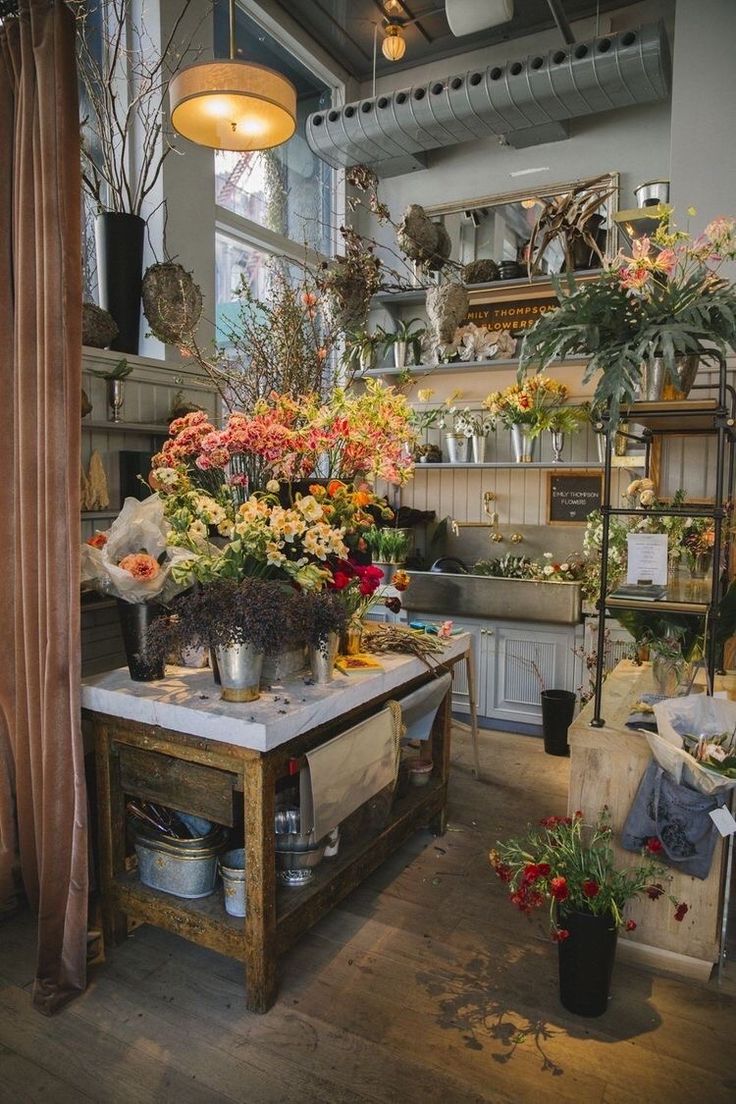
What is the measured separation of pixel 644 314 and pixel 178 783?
1.97 metres

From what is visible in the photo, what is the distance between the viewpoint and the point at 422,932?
2.56 m

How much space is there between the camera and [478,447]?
488 centimetres

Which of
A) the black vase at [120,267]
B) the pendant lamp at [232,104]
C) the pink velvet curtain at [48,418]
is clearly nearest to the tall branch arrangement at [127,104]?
the black vase at [120,267]

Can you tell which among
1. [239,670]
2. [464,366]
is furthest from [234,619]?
[464,366]

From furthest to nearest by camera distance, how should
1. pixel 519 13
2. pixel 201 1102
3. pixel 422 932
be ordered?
pixel 519 13
pixel 422 932
pixel 201 1102

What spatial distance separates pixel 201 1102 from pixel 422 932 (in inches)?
37.2

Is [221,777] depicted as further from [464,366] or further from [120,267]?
[464,366]

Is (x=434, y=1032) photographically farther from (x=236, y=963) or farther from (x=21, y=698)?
Result: (x=21, y=698)

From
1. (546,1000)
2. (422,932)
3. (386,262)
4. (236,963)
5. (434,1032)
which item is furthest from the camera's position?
(386,262)

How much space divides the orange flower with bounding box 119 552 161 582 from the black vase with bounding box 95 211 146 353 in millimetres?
1786

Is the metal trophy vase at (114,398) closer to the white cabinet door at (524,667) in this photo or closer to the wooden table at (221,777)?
the wooden table at (221,777)

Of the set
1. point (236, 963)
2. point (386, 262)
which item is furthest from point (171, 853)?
point (386, 262)

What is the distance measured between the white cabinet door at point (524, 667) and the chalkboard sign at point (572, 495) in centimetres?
81

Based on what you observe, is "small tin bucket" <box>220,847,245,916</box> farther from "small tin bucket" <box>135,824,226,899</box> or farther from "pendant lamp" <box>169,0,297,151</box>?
"pendant lamp" <box>169,0,297,151</box>
